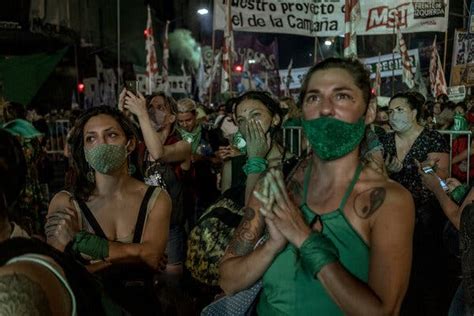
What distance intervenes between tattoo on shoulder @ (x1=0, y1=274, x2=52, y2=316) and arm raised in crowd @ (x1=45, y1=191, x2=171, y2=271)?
1429mm

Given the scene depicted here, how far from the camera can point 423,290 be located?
21.4 ft

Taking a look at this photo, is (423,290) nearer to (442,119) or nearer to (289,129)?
(289,129)

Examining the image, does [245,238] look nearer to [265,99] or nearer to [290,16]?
[265,99]

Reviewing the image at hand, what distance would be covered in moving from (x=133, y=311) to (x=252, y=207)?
3.70ft

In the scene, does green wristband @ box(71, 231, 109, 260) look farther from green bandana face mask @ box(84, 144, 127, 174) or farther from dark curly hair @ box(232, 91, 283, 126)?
dark curly hair @ box(232, 91, 283, 126)

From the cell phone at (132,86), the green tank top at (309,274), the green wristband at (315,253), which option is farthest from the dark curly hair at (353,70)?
the cell phone at (132,86)

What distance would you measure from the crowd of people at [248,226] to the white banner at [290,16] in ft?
24.4

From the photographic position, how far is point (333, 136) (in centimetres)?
239

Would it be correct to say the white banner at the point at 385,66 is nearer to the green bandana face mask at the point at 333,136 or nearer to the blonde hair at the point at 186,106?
the blonde hair at the point at 186,106

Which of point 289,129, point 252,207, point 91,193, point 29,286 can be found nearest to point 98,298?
point 29,286

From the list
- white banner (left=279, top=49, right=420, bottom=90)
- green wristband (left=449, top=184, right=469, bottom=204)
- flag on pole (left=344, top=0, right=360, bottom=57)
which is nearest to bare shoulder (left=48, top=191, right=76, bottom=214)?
green wristband (left=449, top=184, right=469, bottom=204)

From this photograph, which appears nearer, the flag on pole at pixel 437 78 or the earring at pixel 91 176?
the earring at pixel 91 176

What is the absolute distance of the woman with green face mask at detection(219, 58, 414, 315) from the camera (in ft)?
7.07

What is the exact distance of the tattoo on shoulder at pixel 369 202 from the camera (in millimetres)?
2299
